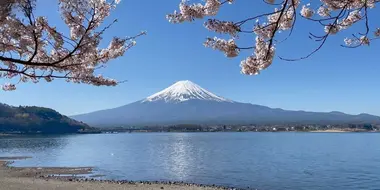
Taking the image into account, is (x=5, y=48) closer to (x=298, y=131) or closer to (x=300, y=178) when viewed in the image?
(x=300, y=178)

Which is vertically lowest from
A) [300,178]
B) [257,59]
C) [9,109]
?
[300,178]

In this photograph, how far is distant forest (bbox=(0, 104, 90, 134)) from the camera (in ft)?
309

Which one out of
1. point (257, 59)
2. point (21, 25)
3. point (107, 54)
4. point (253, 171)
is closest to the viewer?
point (21, 25)

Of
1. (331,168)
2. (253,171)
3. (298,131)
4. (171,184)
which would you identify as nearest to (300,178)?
(253,171)

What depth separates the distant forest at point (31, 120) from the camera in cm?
9412

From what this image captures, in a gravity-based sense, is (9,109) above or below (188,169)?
above

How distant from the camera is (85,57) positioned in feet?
11.6

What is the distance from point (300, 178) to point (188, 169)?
8.33 m

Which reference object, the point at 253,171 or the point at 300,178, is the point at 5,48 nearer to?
the point at 300,178

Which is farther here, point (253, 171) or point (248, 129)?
point (248, 129)

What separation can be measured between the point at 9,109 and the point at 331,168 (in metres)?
90.9

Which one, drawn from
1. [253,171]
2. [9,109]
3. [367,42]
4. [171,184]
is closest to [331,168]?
[253,171]

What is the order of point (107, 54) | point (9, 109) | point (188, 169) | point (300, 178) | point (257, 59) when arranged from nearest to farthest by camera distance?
point (257, 59) → point (107, 54) → point (300, 178) → point (188, 169) → point (9, 109)

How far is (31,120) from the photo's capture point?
9938cm
